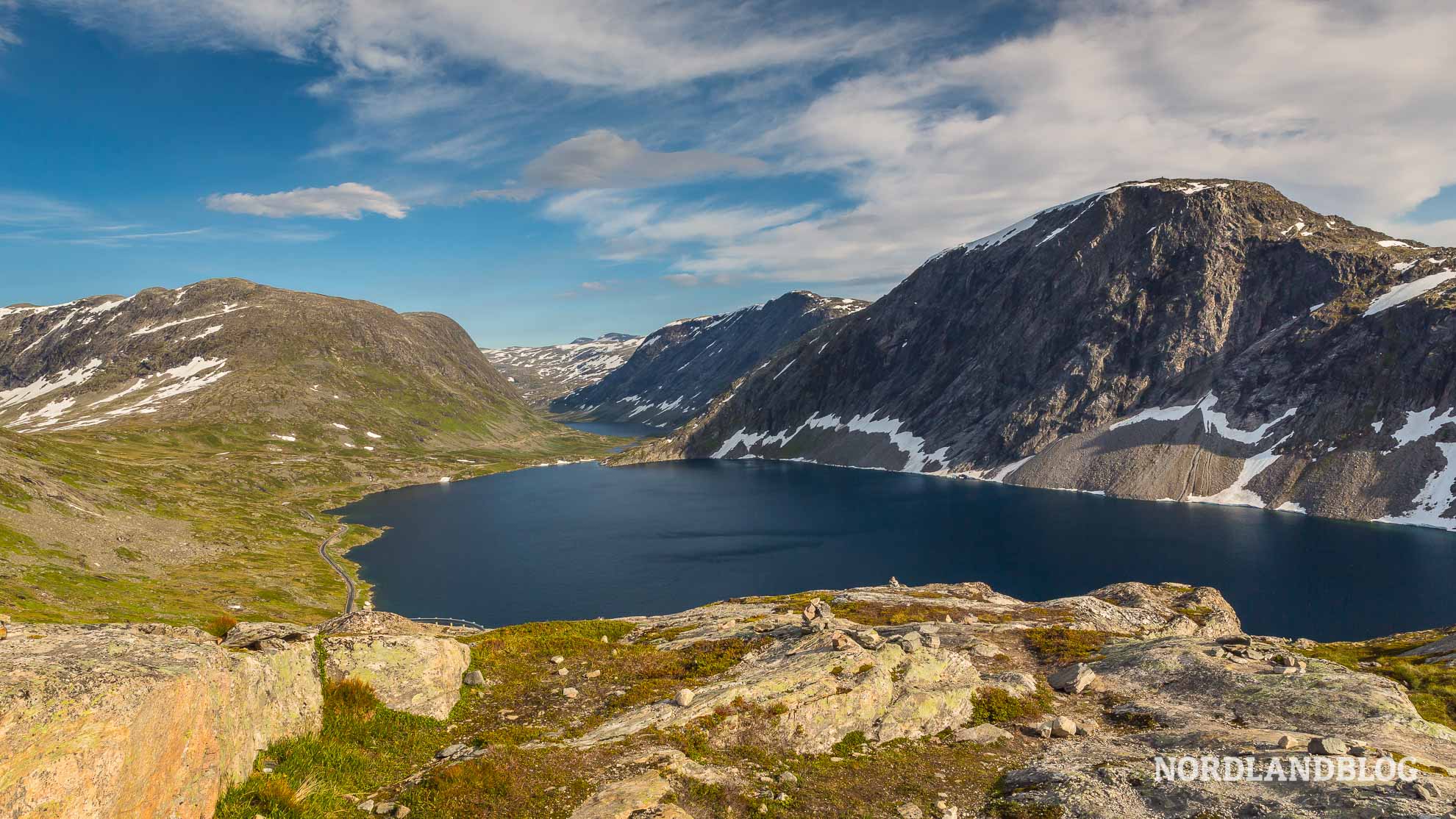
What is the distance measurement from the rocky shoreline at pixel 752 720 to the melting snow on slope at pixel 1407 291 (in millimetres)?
213189

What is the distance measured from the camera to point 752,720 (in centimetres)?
2100

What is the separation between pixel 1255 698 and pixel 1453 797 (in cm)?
1026

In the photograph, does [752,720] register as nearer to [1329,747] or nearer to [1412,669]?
[1329,747]

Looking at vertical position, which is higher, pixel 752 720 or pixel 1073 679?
pixel 752 720

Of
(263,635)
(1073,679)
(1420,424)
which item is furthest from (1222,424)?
(263,635)

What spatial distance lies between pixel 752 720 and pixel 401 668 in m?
11.5

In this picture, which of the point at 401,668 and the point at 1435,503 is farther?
the point at 1435,503

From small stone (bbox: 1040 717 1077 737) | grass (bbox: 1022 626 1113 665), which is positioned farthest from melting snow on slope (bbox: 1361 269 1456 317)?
small stone (bbox: 1040 717 1077 737)

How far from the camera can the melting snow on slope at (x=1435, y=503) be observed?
138m

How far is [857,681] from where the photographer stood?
23.3m

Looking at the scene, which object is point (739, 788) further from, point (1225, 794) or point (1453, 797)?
point (1453, 797)

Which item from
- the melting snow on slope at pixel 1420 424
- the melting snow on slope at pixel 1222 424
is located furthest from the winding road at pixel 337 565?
the melting snow on slope at pixel 1420 424

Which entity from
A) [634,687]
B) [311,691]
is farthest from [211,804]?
[634,687]

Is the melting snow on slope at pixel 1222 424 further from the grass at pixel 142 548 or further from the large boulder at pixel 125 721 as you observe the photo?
the large boulder at pixel 125 721
